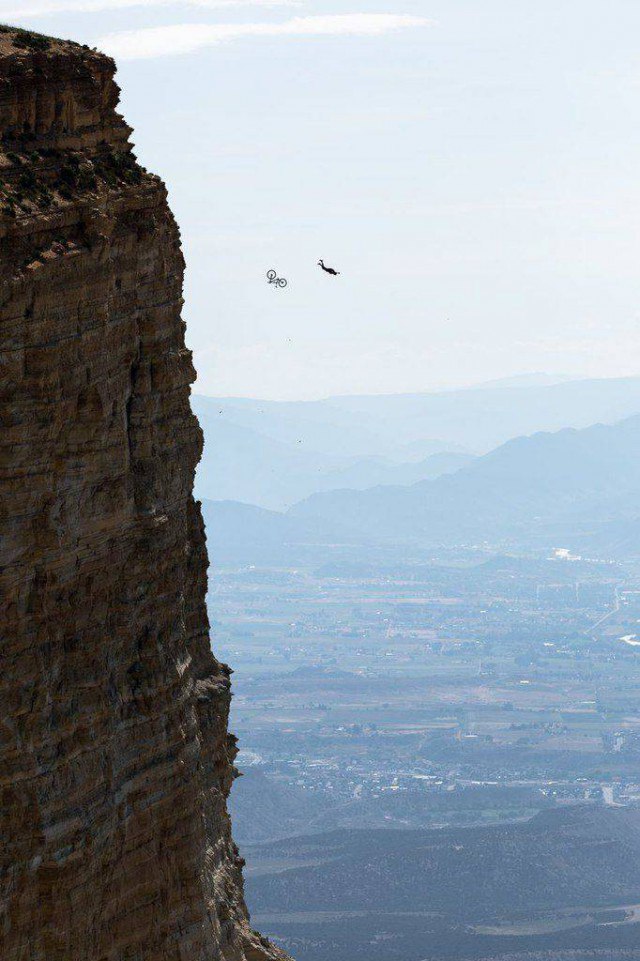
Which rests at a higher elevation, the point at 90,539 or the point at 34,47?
the point at 34,47

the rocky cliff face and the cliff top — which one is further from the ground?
the cliff top

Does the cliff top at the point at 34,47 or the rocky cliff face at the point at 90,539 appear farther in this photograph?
the cliff top at the point at 34,47

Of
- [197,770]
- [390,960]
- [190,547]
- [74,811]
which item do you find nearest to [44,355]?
[74,811]

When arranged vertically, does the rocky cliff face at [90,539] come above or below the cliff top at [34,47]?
below

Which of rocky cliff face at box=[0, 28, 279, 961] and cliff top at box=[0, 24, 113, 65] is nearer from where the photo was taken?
rocky cliff face at box=[0, 28, 279, 961]
